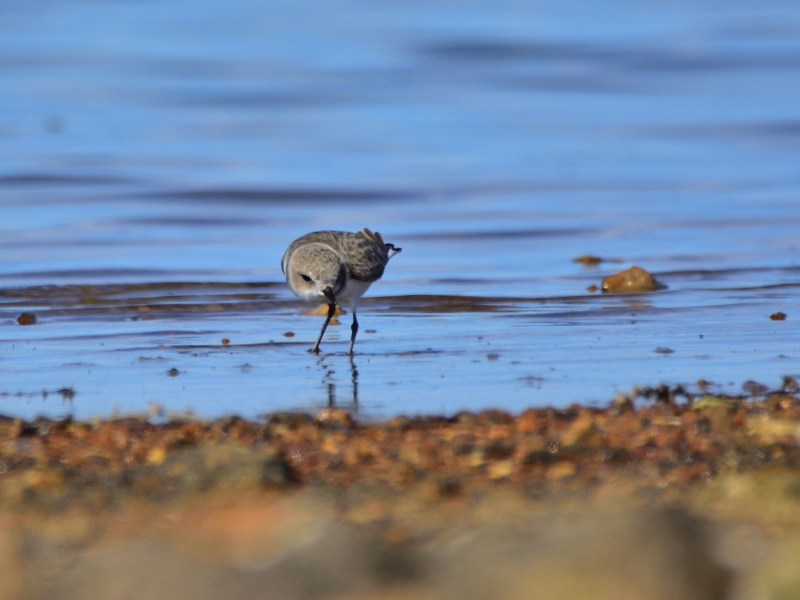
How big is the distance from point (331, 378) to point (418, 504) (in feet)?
9.84

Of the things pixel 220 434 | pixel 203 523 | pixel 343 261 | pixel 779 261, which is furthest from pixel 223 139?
pixel 203 523

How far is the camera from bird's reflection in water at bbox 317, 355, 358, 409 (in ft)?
22.0

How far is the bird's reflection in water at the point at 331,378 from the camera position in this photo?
6719 mm

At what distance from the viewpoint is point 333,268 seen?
839cm

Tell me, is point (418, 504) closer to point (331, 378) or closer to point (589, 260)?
point (331, 378)

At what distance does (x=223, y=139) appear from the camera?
2069 cm

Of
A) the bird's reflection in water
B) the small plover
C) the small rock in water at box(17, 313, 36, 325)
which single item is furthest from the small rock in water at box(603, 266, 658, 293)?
the small rock in water at box(17, 313, 36, 325)

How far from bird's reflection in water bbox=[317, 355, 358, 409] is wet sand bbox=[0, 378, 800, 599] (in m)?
0.43

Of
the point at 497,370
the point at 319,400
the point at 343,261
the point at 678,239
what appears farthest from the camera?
the point at 678,239

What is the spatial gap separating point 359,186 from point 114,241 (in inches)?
174

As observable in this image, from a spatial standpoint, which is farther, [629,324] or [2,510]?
[629,324]

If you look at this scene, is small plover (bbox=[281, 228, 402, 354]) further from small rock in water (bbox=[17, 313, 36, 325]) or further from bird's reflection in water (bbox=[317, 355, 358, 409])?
small rock in water (bbox=[17, 313, 36, 325])

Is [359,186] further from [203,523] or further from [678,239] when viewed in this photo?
[203,523]

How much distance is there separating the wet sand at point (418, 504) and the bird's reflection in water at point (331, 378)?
434 mm
